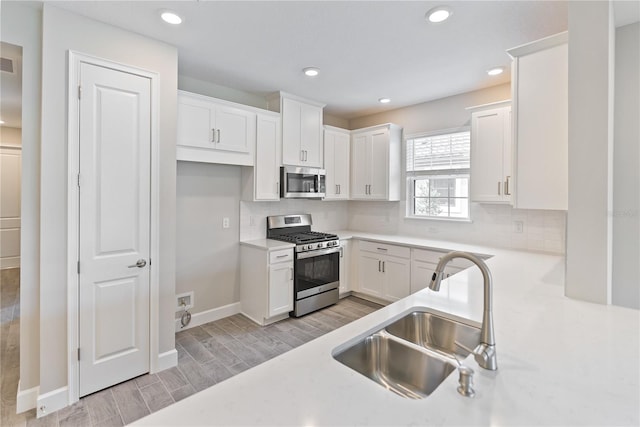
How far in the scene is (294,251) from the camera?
3482 millimetres

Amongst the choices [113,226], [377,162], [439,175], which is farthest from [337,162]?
[113,226]

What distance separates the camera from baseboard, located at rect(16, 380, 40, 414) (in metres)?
2.00

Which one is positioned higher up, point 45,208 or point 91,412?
point 45,208

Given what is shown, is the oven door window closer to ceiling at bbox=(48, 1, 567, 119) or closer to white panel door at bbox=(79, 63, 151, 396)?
white panel door at bbox=(79, 63, 151, 396)

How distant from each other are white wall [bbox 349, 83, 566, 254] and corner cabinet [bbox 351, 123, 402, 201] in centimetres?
24

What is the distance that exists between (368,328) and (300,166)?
9.58 ft

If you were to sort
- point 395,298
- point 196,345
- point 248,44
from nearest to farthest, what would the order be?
point 248,44 → point 196,345 → point 395,298

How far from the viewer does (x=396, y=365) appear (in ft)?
3.93

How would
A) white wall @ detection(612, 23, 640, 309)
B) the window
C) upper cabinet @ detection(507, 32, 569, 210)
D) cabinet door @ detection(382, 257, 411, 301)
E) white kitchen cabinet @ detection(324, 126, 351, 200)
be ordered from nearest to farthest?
white wall @ detection(612, 23, 640, 309), upper cabinet @ detection(507, 32, 569, 210), cabinet door @ detection(382, 257, 411, 301), the window, white kitchen cabinet @ detection(324, 126, 351, 200)

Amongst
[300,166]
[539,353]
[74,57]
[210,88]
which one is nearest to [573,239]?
[539,353]

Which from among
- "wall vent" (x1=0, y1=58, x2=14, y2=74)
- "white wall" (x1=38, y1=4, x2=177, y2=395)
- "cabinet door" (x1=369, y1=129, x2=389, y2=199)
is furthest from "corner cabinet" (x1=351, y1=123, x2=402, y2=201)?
"wall vent" (x1=0, y1=58, x2=14, y2=74)

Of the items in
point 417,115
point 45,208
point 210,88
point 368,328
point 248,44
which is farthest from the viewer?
point 417,115

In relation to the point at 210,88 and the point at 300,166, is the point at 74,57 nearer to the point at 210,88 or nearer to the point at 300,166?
the point at 210,88

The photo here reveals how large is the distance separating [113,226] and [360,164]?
3206 millimetres
